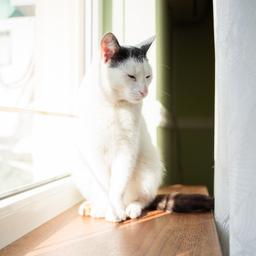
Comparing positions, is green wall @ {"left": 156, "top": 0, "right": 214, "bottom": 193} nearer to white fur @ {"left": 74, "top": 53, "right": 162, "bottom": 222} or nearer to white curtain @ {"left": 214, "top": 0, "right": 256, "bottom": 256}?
white fur @ {"left": 74, "top": 53, "right": 162, "bottom": 222}

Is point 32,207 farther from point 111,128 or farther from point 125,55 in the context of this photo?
point 125,55

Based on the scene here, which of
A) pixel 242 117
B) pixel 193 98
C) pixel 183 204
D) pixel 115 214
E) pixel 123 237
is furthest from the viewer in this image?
pixel 193 98

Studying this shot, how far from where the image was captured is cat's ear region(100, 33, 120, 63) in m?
0.88

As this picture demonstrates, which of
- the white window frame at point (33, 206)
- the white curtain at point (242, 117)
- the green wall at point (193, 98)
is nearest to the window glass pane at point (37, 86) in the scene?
the white window frame at point (33, 206)

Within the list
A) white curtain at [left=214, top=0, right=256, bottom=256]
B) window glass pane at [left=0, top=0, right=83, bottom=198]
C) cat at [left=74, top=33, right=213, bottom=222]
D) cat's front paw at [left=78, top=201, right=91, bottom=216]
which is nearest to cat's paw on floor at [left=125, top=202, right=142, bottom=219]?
cat at [left=74, top=33, right=213, bottom=222]

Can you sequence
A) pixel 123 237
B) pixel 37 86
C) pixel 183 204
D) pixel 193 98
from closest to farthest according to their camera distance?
pixel 123 237, pixel 183 204, pixel 37 86, pixel 193 98

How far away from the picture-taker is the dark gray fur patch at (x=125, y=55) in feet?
3.05

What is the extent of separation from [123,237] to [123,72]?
44 cm

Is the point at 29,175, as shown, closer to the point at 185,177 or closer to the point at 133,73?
the point at 133,73

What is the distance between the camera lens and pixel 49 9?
3.80 feet

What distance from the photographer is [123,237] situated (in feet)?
2.44

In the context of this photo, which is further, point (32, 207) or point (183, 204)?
point (183, 204)

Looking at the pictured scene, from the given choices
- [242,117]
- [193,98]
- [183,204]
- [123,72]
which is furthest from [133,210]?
[193,98]

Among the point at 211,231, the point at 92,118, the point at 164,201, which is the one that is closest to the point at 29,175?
the point at 92,118
